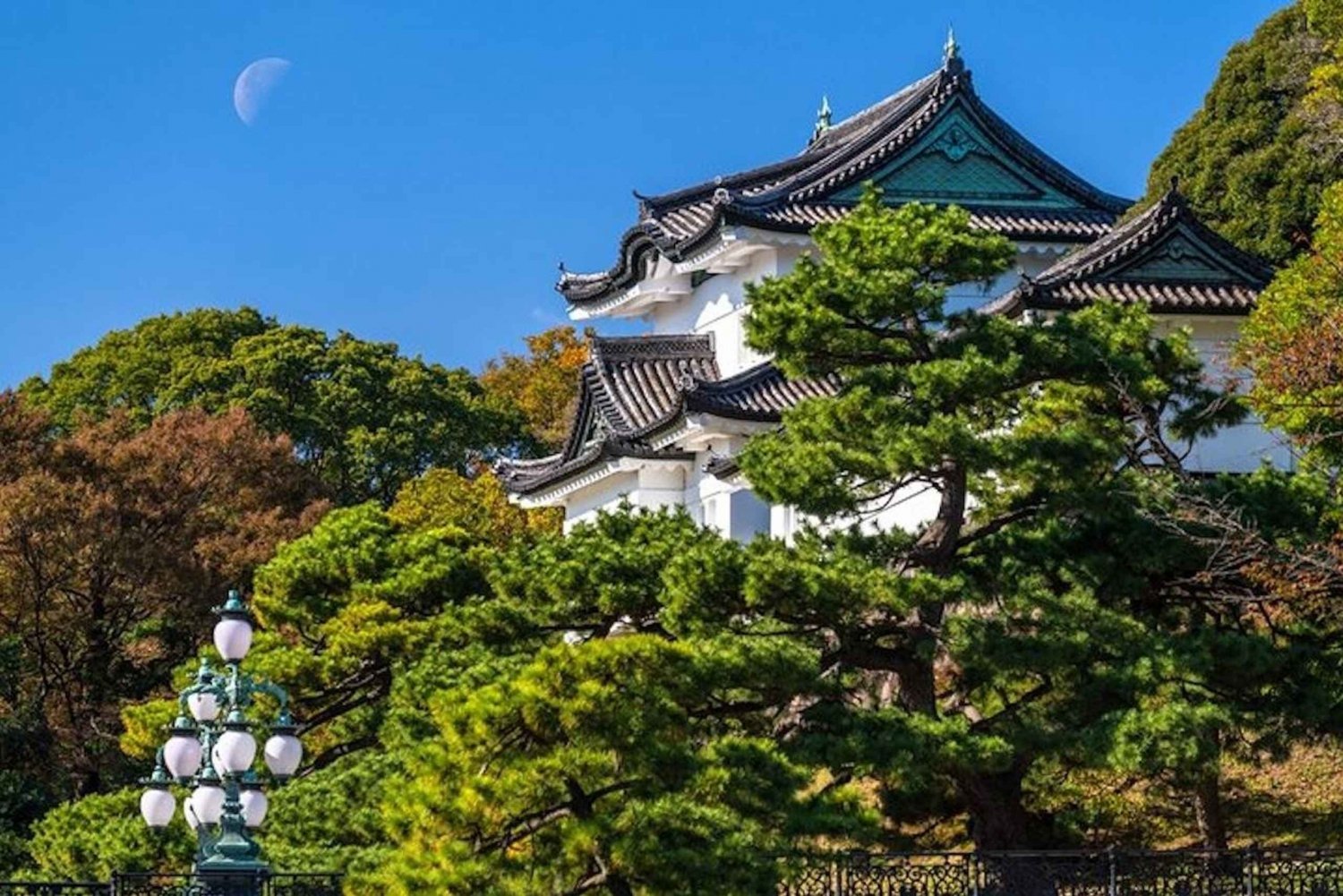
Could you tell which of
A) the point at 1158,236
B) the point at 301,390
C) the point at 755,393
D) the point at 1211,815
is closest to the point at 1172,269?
the point at 1158,236

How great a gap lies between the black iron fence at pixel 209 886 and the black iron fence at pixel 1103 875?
3.86 metres

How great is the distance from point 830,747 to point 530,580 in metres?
3.72

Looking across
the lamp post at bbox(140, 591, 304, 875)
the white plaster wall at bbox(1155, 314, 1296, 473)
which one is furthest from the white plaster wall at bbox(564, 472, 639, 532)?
the lamp post at bbox(140, 591, 304, 875)

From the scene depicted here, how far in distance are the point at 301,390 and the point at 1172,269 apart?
1043 inches

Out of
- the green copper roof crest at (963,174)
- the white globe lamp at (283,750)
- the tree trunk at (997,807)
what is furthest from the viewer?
the green copper roof crest at (963,174)

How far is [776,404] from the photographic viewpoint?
3058 centimetres

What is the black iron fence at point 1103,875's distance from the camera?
18.3 m

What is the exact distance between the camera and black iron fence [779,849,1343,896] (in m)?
18.3

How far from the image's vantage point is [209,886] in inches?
562

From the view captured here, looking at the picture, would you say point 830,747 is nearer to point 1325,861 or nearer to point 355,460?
point 1325,861

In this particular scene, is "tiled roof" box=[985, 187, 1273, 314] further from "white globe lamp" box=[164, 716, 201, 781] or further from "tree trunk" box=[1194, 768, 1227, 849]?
"white globe lamp" box=[164, 716, 201, 781]

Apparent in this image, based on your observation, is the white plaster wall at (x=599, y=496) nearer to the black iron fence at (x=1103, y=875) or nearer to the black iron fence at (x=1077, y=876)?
the black iron fence at (x=1077, y=876)

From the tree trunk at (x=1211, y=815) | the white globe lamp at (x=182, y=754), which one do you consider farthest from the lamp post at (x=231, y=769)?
the tree trunk at (x=1211, y=815)

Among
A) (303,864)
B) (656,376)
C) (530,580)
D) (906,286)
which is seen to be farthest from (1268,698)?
(656,376)
